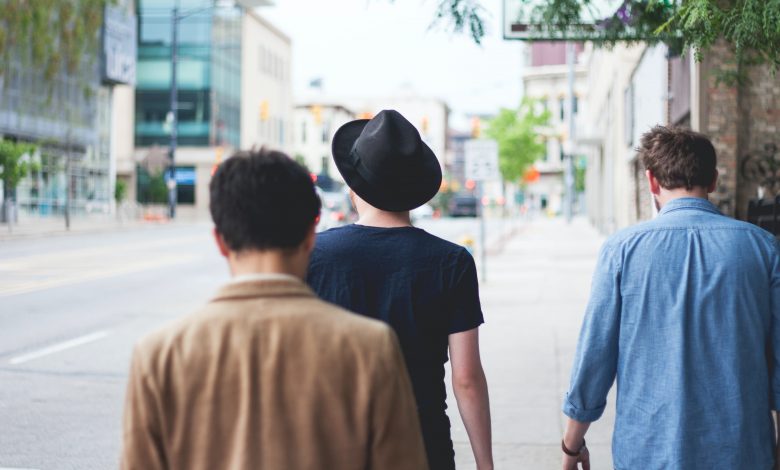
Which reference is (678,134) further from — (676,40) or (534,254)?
(534,254)

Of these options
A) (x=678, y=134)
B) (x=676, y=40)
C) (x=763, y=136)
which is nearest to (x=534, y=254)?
(x=763, y=136)

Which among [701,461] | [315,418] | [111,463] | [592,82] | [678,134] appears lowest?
[111,463]

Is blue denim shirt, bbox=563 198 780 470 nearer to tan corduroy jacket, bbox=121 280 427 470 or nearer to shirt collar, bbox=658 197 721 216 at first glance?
shirt collar, bbox=658 197 721 216

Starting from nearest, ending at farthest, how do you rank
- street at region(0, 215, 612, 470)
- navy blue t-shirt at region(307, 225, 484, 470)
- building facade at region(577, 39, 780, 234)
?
navy blue t-shirt at region(307, 225, 484, 470) → street at region(0, 215, 612, 470) → building facade at region(577, 39, 780, 234)

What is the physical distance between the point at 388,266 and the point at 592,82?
5789cm

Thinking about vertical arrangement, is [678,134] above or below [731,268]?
above

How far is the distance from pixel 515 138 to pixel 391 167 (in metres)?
61.8

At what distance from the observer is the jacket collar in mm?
2039

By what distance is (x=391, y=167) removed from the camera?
124 inches

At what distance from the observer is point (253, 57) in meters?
76.8

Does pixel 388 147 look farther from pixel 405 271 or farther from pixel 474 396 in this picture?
pixel 474 396

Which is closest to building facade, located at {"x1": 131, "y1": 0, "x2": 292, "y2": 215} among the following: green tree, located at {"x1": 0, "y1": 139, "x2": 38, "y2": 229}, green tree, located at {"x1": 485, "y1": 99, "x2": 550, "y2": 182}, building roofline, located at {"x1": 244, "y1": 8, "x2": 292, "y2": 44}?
building roofline, located at {"x1": 244, "y1": 8, "x2": 292, "y2": 44}

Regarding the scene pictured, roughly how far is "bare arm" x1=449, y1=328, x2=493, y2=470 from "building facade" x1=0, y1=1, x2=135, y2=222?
139 feet

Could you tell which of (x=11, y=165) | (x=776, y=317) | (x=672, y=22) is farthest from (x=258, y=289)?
(x=11, y=165)
